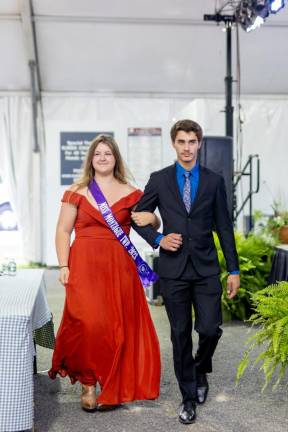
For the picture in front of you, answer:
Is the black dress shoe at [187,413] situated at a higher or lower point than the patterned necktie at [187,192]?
lower

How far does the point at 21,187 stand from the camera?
30.3 ft

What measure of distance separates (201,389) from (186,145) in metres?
1.23


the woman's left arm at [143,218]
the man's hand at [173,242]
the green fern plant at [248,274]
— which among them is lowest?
the green fern plant at [248,274]

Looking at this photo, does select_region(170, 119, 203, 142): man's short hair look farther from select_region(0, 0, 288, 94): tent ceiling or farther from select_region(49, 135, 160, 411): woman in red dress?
select_region(0, 0, 288, 94): tent ceiling

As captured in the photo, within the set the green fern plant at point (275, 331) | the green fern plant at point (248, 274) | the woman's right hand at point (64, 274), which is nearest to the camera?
the green fern plant at point (275, 331)

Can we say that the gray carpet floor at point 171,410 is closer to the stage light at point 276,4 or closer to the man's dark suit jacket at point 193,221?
the man's dark suit jacket at point 193,221

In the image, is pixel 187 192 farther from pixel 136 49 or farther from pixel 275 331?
pixel 136 49

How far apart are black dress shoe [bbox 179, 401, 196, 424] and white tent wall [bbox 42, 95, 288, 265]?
18.0 ft

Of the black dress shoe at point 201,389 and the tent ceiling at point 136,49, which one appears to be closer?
the black dress shoe at point 201,389

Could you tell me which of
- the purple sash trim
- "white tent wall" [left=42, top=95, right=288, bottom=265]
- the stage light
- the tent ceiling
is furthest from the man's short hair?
"white tent wall" [left=42, top=95, right=288, bottom=265]

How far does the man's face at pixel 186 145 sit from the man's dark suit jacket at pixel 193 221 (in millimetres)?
93

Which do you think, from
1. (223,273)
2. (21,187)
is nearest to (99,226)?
(223,273)

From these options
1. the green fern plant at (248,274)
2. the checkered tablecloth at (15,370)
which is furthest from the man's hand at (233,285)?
the green fern plant at (248,274)

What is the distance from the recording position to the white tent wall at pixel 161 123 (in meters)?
8.84
